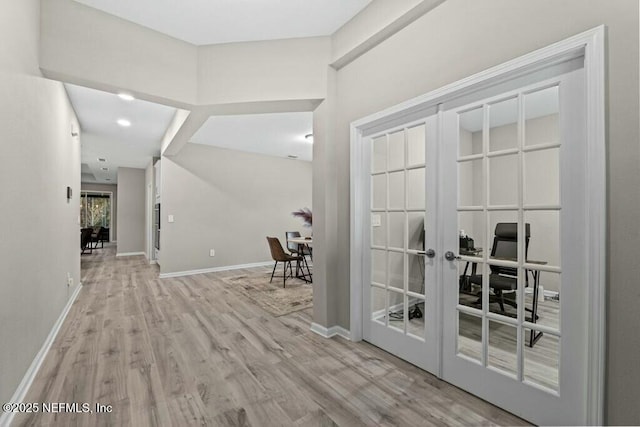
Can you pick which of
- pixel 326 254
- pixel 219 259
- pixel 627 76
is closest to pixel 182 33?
pixel 326 254

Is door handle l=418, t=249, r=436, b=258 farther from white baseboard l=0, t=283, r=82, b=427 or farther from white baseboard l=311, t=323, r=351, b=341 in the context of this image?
white baseboard l=0, t=283, r=82, b=427

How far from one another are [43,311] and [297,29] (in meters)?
3.40

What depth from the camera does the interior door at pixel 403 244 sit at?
6.55 feet

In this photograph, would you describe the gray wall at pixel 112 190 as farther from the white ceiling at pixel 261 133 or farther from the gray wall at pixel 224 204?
the white ceiling at pixel 261 133

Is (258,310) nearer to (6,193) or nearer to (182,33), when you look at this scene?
(6,193)

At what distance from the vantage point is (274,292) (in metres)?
4.22

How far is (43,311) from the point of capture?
7.64 ft

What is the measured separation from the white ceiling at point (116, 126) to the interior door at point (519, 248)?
13.3 feet

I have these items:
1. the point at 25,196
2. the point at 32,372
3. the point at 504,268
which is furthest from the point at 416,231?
the point at 32,372

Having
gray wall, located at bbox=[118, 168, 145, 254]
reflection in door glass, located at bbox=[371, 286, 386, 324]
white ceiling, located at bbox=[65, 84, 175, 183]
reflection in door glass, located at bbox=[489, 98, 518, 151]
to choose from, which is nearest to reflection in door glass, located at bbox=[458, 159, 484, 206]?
reflection in door glass, located at bbox=[489, 98, 518, 151]

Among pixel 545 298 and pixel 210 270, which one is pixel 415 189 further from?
pixel 210 270

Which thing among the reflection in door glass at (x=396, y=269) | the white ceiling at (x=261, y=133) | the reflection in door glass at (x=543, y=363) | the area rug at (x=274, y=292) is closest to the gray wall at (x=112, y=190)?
the white ceiling at (x=261, y=133)

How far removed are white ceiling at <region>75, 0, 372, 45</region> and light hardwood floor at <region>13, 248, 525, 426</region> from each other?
9.61 feet

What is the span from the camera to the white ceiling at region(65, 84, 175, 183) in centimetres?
365
